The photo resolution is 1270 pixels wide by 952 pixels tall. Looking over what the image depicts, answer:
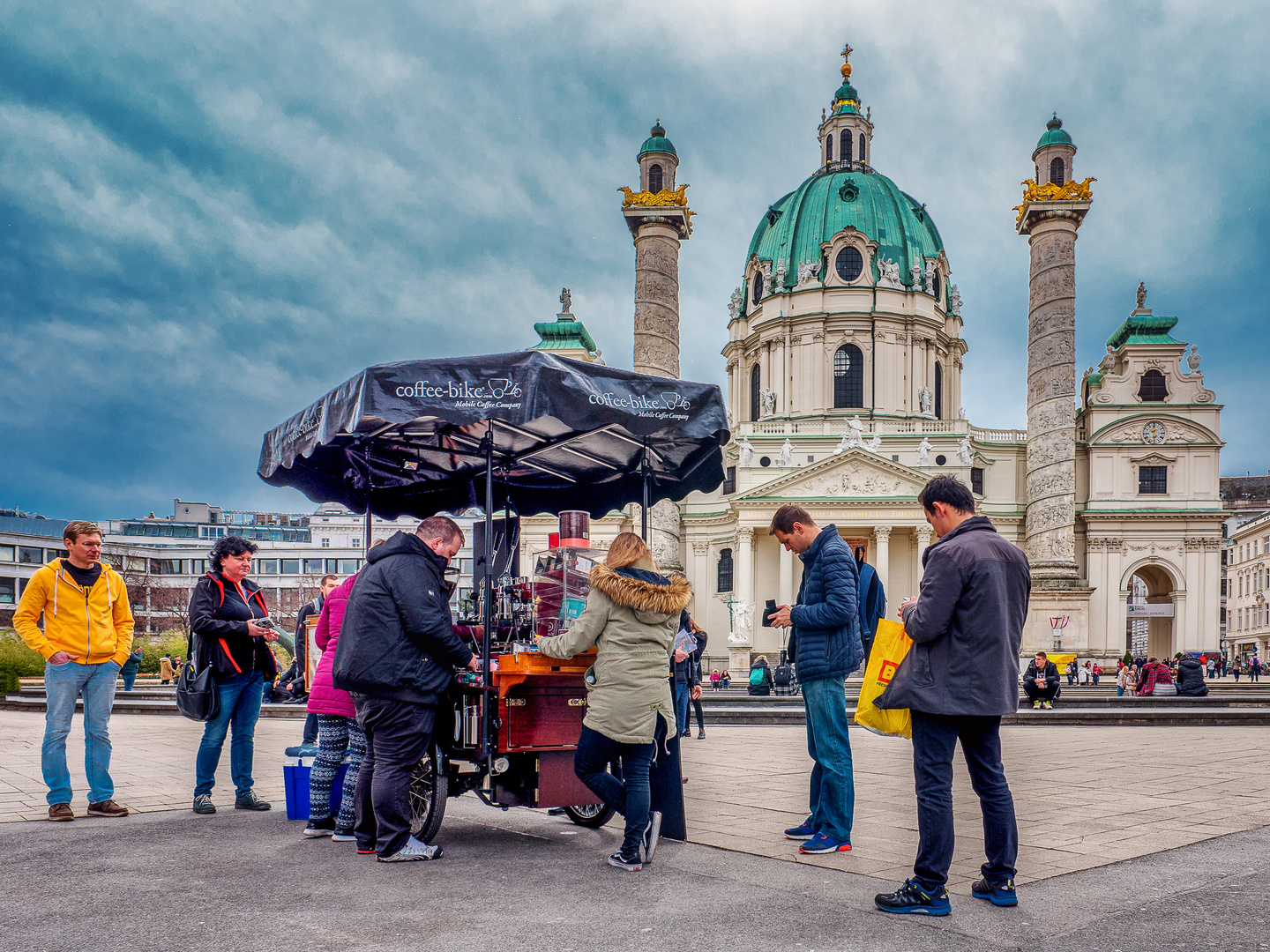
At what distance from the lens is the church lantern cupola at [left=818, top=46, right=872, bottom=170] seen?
2618 inches

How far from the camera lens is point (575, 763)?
593cm

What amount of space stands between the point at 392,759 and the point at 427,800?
49cm

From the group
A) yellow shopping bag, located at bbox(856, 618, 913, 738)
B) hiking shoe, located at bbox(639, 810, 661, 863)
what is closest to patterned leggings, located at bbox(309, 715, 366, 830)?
hiking shoe, located at bbox(639, 810, 661, 863)

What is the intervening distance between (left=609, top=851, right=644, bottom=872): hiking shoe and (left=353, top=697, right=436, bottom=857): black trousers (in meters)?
1.21

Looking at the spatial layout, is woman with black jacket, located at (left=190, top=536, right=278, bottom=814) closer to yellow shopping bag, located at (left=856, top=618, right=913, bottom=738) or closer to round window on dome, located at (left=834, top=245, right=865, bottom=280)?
yellow shopping bag, located at (left=856, top=618, right=913, bottom=738)

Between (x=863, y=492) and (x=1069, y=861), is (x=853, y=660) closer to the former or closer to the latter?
(x=1069, y=861)

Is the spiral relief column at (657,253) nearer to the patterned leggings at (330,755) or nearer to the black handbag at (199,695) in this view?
the black handbag at (199,695)

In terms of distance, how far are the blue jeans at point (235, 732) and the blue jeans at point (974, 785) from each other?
16.3 feet

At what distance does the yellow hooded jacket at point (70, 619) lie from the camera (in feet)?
24.1

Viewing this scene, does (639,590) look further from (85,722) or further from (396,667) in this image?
(85,722)

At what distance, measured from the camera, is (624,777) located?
5953mm

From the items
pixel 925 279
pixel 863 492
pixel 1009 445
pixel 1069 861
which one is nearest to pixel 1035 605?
pixel 863 492

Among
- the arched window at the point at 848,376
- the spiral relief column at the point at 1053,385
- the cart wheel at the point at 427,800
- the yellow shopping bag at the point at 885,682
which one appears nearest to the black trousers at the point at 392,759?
the cart wheel at the point at 427,800

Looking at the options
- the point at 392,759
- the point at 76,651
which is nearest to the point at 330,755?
the point at 392,759
